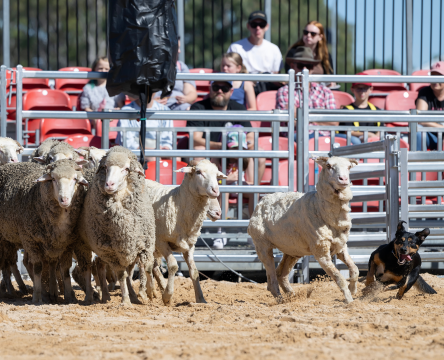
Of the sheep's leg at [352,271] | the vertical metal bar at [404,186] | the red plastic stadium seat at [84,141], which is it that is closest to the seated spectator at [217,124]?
the red plastic stadium seat at [84,141]

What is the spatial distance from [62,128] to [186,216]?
3901 millimetres

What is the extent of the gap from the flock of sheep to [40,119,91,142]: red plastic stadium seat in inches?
110

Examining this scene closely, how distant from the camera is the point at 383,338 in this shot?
3.80 m

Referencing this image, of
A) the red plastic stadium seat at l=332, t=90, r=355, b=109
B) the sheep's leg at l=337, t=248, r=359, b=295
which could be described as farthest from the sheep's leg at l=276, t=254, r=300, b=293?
the red plastic stadium seat at l=332, t=90, r=355, b=109

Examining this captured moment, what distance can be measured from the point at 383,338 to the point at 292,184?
3177mm

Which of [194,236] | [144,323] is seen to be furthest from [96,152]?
[144,323]

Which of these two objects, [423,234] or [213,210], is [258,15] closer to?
[213,210]

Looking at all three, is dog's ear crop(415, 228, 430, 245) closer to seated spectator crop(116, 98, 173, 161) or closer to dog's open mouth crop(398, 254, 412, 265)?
dog's open mouth crop(398, 254, 412, 265)

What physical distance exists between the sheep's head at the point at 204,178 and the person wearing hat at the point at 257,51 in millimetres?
4844

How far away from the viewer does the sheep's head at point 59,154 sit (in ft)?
20.1

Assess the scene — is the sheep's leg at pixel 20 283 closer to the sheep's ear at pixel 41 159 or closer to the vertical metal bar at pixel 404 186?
the sheep's ear at pixel 41 159

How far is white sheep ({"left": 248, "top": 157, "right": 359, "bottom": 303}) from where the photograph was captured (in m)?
5.61

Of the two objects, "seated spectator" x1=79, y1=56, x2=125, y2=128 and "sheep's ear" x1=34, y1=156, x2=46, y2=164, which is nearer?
"sheep's ear" x1=34, y1=156, x2=46, y2=164

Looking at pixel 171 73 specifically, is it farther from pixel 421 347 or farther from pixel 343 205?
pixel 421 347
